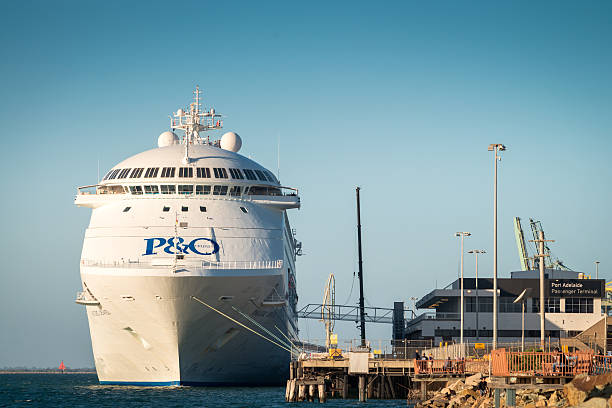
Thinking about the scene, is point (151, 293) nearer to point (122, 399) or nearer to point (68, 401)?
point (122, 399)

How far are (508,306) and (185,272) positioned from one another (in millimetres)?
40964

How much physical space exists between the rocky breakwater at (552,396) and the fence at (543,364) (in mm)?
824

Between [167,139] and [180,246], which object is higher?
[167,139]

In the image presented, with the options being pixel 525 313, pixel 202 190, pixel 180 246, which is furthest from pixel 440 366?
pixel 525 313

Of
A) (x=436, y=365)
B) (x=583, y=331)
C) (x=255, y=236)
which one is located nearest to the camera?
(x=436, y=365)

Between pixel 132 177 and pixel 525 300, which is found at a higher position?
pixel 132 177

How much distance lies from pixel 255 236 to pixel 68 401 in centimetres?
1365

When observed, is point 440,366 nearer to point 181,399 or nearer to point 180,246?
point 181,399

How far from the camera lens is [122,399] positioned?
5022 cm

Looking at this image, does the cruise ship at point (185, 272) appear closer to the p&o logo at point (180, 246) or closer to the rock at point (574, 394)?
the p&o logo at point (180, 246)

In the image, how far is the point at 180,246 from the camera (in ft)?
169

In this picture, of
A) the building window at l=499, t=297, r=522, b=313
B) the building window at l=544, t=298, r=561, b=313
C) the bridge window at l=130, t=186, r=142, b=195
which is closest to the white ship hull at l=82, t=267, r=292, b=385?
the bridge window at l=130, t=186, r=142, b=195

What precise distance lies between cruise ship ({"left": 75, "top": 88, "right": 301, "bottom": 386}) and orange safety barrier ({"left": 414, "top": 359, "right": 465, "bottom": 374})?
10.6m

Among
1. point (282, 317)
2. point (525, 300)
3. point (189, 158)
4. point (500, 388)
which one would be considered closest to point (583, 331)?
point (525, 300)
